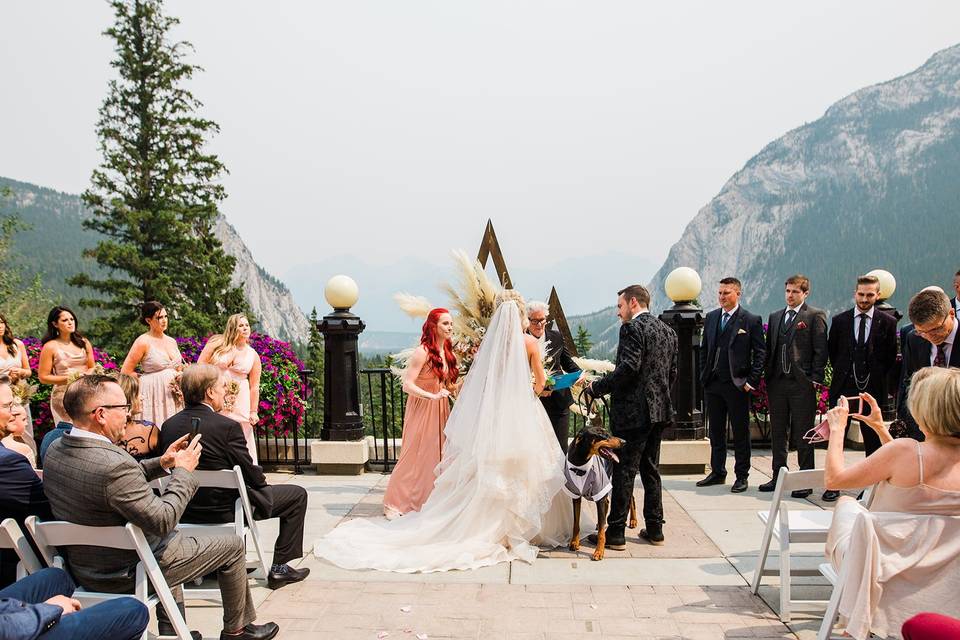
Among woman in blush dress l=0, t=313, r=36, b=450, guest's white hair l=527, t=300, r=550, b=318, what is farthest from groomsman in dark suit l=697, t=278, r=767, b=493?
woman in blush dress l=0, t=313, r=36, b=450

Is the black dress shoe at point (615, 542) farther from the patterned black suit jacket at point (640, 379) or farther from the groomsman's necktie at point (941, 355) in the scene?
the groomsman's necktie at point (941, 355)

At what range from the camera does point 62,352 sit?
631 cm

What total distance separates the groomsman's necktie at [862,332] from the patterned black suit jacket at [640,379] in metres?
2.36

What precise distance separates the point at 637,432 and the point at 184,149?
32199mm

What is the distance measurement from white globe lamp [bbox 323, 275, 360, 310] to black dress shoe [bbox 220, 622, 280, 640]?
14.3 ft

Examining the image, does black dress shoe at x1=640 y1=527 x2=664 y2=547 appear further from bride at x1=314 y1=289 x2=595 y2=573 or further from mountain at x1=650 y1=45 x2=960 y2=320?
mountain at x1=650 y1=45 x2=960 y2=320

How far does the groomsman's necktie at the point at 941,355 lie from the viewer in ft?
15.5

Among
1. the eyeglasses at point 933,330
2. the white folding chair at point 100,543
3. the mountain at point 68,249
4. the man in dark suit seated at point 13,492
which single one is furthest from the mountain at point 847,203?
the man in dark suit seated at point 13,492

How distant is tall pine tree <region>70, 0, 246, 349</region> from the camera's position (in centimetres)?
2994

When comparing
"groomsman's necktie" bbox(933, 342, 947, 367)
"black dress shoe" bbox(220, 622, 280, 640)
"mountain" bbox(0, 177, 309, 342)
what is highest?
"mountain" bbox(0, 177, 309, 342)

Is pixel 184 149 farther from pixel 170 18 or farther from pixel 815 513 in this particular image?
pixel 815 513

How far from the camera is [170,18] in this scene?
30766mm

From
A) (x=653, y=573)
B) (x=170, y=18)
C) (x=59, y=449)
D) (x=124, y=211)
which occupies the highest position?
(x=170, y=18)

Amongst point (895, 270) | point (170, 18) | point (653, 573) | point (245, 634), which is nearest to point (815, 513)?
point (653, 573)
